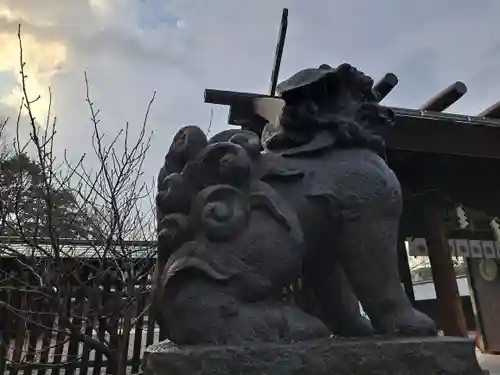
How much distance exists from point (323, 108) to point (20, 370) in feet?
16.4

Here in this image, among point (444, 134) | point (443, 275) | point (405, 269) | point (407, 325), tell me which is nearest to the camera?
point (407, 325)

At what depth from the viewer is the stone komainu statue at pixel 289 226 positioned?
3.97 feet

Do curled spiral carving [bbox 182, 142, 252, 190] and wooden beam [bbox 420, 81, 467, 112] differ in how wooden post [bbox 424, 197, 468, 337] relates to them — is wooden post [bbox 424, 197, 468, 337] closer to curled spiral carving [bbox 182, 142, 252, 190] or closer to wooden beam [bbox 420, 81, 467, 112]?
wooden beam [bbox 420, 81, 467, 112]

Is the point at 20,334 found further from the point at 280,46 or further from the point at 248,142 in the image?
the point at 248,142

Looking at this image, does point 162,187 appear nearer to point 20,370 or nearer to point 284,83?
point 284,83

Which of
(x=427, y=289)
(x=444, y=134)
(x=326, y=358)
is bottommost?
(x=326, y=358)

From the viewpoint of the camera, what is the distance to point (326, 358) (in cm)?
111

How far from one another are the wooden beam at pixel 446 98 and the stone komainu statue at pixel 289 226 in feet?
8.25

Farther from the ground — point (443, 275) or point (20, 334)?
point (443, 275)

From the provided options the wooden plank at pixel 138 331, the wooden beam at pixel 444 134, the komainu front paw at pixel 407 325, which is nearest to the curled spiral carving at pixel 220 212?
the komainu front paw at pixel 407 325

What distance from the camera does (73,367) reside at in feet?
16.9

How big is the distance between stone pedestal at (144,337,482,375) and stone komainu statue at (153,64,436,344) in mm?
64

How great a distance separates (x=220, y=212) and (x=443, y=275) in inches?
147

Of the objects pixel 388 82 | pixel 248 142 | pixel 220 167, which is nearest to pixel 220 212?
pixel 220 167
